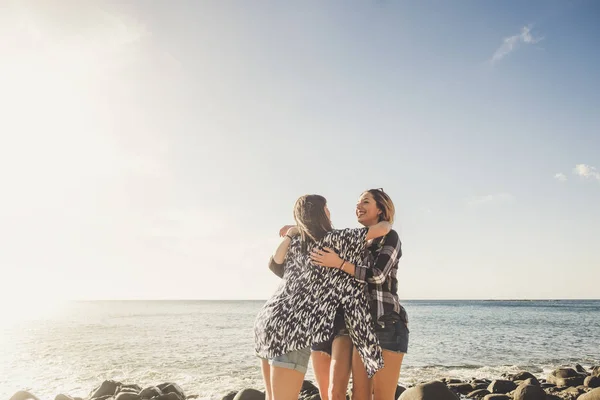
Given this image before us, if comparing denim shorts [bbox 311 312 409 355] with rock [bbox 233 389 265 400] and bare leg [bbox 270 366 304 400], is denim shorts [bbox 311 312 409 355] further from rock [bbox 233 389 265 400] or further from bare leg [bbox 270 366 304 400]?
rock [bbox 233 389 265 400]

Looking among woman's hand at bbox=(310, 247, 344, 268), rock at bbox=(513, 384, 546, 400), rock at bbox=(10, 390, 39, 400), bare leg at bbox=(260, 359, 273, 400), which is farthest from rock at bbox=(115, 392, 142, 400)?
rock at bbox=(513, 384, 546, 400)

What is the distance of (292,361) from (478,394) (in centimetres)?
1046

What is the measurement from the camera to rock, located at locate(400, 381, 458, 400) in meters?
8.34

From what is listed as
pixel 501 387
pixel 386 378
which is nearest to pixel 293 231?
pixel 386 378

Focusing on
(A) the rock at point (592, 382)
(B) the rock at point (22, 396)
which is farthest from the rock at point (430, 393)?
(B) the rock at point (22, 396)

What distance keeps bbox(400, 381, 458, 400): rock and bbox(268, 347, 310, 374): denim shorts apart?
583 cm

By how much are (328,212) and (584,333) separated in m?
37.1

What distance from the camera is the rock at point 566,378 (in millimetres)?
13172

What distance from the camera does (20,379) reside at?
1547cm

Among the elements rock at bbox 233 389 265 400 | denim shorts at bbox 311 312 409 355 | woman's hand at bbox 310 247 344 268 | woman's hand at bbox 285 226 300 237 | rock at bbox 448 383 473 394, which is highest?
woman's hand at bbox 285 226 300 237

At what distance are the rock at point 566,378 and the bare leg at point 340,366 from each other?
1313 cm

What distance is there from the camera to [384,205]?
454 cm

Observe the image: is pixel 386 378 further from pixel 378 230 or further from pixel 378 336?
pixel 378 230

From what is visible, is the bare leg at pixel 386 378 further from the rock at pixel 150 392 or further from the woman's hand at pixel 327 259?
the rock at pixel 150 392
